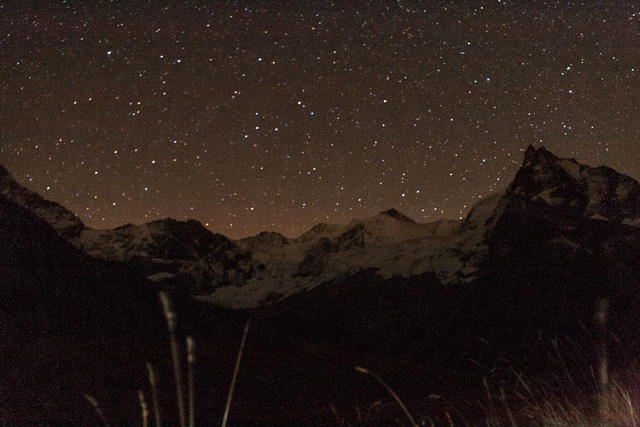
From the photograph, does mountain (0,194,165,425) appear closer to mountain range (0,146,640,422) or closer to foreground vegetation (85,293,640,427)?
mountain range (0,146,640,422)

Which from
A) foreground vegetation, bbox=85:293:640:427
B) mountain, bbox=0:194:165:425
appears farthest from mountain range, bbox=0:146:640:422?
foreground vegetation, bbox=85:293:640:427

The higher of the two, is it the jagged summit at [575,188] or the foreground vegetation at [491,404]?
the jagged summit at [575,188]

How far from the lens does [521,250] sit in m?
110

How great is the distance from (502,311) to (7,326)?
7648 centimetres

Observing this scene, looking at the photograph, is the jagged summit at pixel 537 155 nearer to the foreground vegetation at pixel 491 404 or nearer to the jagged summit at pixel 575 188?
the jagged summit at pixel 575 188

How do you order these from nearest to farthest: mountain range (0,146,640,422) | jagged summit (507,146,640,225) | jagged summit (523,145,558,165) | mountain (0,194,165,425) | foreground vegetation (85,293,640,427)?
foreground vegetation (85,293,640,427) < mountain (0,194,165,425) < mountain range (0,146,640,422) < jagged summit (507,146,640,225) < jagged summit (523,145,558,165)

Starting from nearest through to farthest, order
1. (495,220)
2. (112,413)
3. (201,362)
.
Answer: (112,413)
(201,362)
(495,220)

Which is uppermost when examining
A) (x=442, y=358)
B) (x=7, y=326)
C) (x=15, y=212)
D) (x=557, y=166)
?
(x=557, y=166)

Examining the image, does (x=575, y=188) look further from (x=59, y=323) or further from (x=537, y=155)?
(x=59, y=323)

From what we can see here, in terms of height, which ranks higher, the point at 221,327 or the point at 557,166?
the point at 557,166

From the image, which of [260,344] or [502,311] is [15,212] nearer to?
[260,344]

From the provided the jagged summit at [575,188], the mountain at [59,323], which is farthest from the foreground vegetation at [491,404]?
the jagged summit at [575,188]

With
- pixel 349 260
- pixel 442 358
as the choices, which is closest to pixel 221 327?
pixel 442 358

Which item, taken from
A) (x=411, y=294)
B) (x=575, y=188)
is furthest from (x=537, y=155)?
(x=411, y=294)
